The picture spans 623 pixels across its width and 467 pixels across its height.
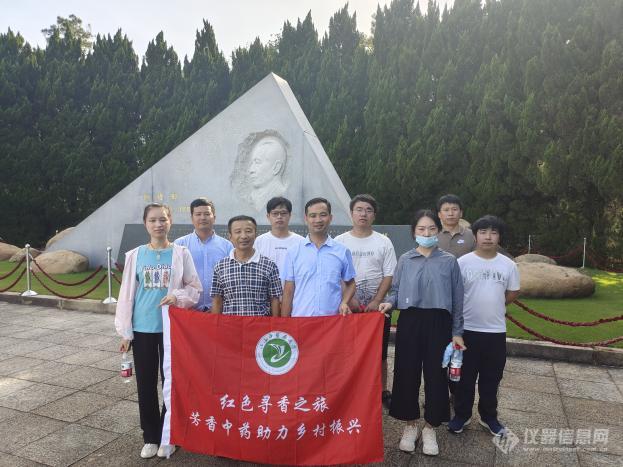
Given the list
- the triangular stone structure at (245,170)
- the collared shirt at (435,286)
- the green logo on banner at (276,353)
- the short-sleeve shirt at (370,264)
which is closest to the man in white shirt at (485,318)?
the collared shirt at (435,286)

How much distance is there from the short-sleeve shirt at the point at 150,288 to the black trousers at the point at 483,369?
5.95 feet

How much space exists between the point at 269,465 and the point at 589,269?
10444 mm

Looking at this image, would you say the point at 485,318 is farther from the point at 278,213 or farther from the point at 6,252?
the point at 6,252

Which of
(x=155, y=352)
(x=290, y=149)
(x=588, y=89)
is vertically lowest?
(x=155, y=352)

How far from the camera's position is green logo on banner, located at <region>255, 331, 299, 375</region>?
7.87 ft

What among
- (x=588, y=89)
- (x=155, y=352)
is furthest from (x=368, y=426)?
(x=588, y=89)

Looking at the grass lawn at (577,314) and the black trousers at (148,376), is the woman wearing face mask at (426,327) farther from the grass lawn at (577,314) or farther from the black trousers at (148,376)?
the grass lawn at (577,314)

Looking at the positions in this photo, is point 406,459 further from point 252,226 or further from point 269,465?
point 252,226

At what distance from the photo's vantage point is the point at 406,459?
2549mm

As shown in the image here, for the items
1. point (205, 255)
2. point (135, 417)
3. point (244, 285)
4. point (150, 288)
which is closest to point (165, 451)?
point (135, 417)

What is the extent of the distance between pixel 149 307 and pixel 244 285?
55cm

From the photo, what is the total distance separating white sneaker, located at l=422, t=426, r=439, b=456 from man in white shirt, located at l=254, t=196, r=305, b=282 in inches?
52.1

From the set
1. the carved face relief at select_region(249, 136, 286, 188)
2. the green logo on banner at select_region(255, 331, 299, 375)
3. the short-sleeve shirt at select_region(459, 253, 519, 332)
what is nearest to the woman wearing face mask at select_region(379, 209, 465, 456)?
the short-sleeve shirt at select_region(459, 253, 519, 332)

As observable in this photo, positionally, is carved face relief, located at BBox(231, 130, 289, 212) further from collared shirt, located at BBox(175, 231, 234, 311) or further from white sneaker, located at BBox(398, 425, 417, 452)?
white sneaker, located at BBox(398, 425, 417, 452)
